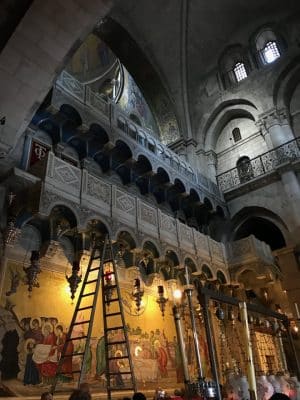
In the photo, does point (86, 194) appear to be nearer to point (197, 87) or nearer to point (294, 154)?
point (294, 154)

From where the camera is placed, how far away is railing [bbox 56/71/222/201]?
1043cm

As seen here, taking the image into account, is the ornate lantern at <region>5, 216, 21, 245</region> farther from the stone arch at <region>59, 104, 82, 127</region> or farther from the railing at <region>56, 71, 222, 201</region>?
the railing at <region>56, 71, 222, 201</region>

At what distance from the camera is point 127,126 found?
12.3 m

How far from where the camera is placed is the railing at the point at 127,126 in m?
10.4

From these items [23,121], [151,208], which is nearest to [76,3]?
[23,121]

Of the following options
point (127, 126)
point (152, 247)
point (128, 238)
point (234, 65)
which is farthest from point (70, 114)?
point (234, 65)

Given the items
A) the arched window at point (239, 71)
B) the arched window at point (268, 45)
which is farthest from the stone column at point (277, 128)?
the arched window at point (239, 71)

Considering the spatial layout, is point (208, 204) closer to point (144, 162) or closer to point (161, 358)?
point (144, 162)

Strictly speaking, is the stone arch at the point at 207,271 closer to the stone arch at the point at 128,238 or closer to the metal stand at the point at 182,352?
the stone arch at the point at 128,238

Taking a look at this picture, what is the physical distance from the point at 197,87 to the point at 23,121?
14.5 metres

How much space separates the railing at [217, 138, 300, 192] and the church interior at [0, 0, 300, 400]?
3.4 inches

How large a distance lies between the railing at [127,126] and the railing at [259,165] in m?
1.22

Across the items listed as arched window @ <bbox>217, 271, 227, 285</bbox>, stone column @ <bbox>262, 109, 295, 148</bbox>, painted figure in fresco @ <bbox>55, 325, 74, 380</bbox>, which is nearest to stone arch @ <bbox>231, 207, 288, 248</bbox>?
stone column @ <bbox>262, 109, 295, 148</bbox>

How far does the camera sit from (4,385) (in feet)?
21.5
